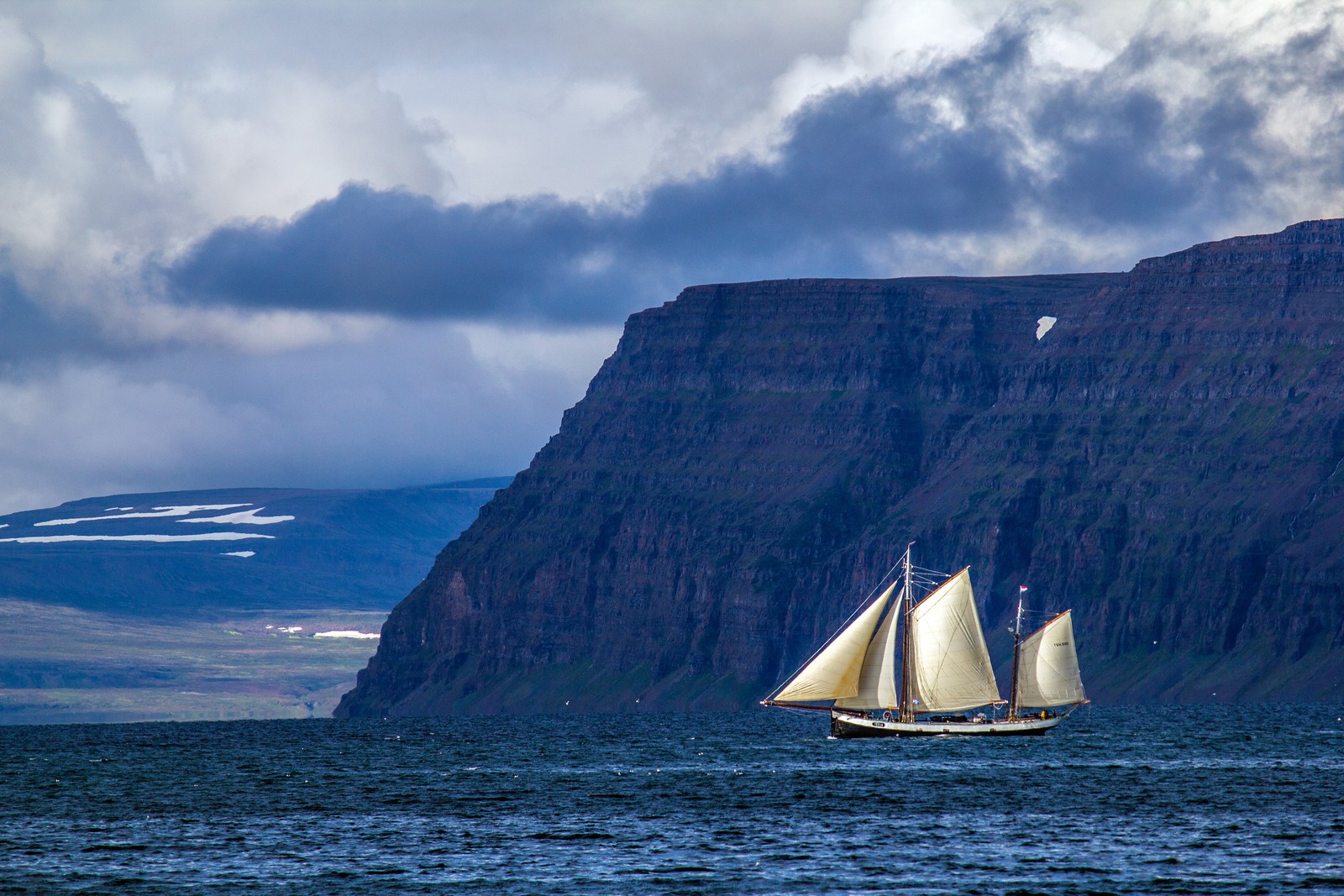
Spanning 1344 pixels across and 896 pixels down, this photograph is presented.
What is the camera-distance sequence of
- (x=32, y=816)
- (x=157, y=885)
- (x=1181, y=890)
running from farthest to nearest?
1. (x=32, y=816)
2. (x=157, y=885)
3. (x=1181, y=890)

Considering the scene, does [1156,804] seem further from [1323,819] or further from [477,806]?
[477,806]

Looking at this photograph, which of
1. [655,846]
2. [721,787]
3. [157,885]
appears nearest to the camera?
[157,885]

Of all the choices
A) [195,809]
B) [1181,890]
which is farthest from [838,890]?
[195,809]

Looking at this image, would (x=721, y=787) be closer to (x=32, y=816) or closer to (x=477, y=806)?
(x=477, y=806)

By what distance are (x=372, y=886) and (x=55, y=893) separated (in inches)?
618

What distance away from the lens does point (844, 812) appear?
15775cm

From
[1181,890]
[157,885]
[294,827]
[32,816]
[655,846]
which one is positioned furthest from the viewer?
[32,816]

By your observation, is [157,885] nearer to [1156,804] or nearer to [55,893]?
[55,893]

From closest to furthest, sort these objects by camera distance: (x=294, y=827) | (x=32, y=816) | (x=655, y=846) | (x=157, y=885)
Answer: (x=157, y=885), (x=655, y=846), (x=294, y=827), (x=32, y=816)

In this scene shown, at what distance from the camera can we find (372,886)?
122 meters

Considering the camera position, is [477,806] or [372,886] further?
[477,806]

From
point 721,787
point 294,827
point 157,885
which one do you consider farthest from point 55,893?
point 721,787

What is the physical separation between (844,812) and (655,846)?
23.0 m

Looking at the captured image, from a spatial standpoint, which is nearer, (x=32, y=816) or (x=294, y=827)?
(x=294, y=827)
